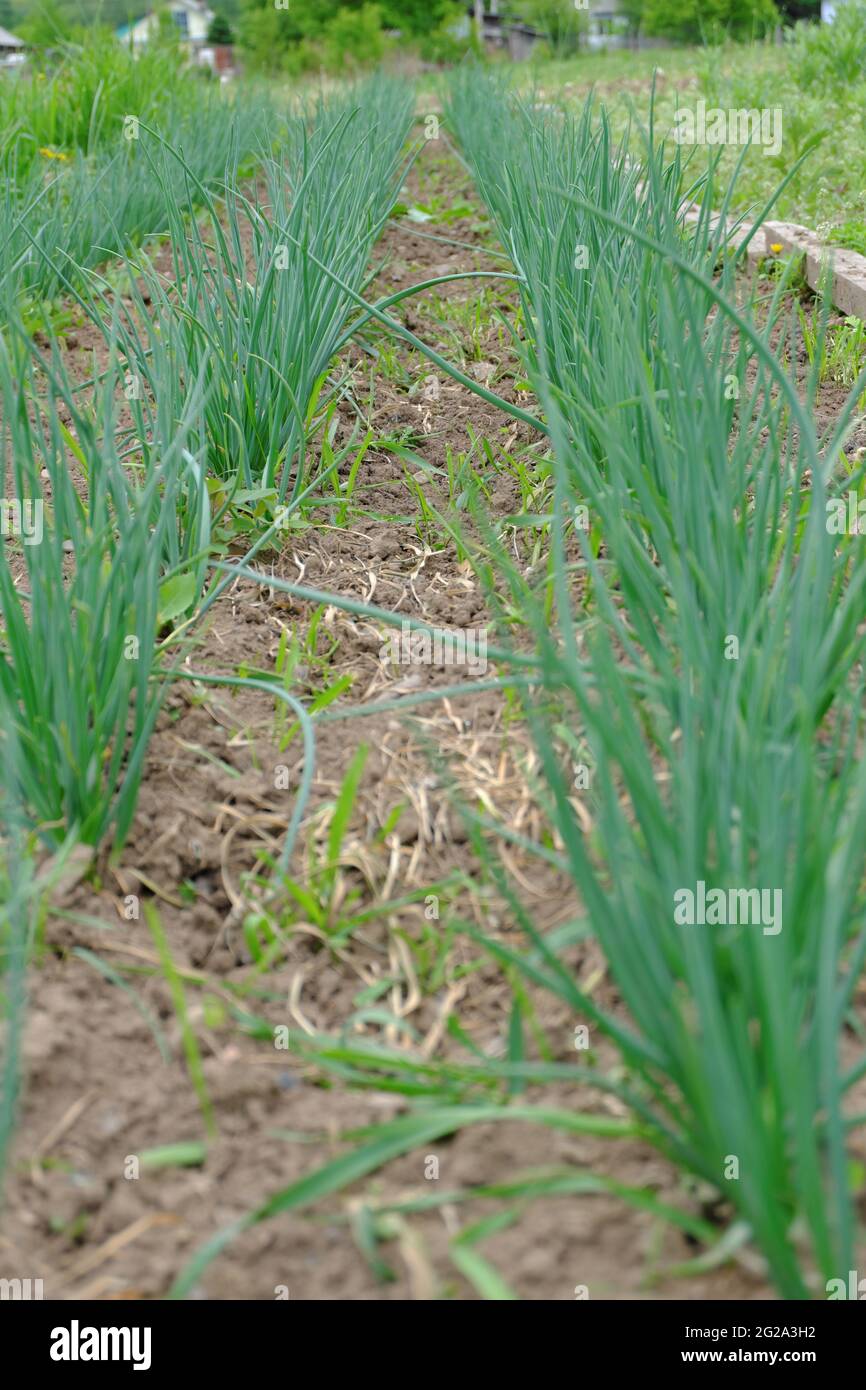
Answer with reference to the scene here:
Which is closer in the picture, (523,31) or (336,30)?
(336,30)

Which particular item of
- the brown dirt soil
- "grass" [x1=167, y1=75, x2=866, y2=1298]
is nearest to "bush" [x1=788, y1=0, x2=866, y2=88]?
"grass" [x1=167, y1=75, x2=866, y2=1298]

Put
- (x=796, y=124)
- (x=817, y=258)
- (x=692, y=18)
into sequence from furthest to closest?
(x=692, y=18) < (x=796, y=124) < (x=817, y=258)

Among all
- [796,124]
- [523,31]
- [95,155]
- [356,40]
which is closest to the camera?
[95,155]

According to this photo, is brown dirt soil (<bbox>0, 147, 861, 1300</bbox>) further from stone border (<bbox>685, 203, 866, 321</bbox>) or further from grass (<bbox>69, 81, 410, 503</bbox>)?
stone border (<bbox>685, 203, 866, 321</bbox>)

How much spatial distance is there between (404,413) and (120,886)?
167cm

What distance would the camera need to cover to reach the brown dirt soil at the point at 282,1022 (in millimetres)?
942

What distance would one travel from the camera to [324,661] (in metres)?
1.80

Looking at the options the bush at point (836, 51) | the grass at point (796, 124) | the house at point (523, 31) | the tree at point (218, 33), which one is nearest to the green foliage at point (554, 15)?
the house at point (523, 31)

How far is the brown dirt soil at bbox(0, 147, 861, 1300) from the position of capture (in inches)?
37.1

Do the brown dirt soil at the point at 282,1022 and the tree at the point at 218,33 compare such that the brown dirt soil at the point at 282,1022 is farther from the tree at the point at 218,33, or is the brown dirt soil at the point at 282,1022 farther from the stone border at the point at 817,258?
the tree at the point at 218,33

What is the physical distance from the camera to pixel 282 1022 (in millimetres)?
1203

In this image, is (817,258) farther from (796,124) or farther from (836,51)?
(836,51)

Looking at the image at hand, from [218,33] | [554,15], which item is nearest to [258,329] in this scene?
[554,15]

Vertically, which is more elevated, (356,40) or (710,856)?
(356,40)
